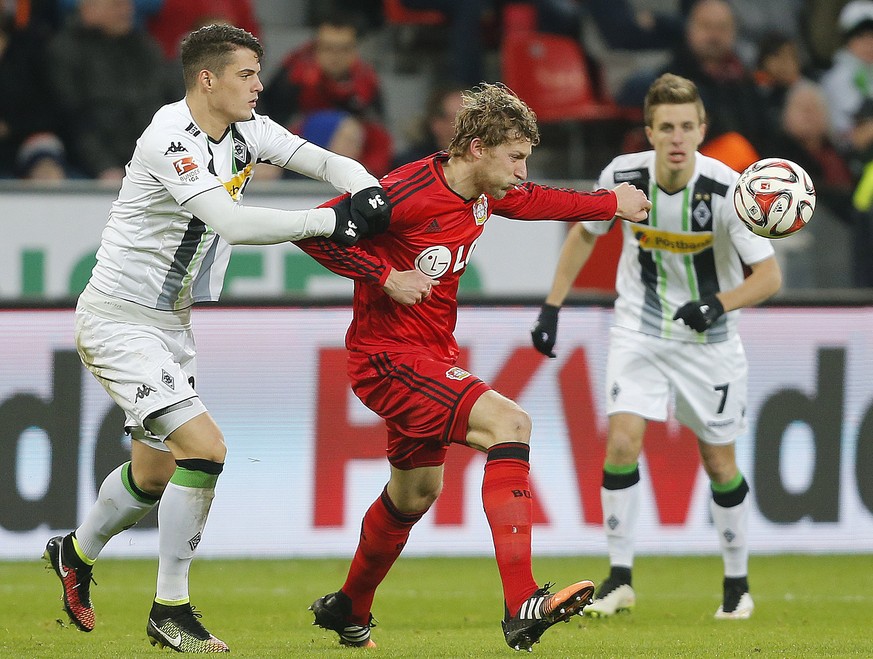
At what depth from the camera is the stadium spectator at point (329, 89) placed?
11.3 m

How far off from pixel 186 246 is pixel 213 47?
2.46 ft

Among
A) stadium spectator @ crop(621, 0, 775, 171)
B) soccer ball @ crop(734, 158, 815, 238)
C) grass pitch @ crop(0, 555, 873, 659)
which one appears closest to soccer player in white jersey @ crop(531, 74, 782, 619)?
grass pitch @ crop(0, 555, 873, 659)

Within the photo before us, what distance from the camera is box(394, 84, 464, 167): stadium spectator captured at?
1123 cm

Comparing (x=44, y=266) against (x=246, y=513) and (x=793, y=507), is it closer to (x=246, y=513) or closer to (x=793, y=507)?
(x=246, y=513)

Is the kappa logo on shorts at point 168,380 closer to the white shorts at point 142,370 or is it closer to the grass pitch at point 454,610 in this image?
the white shorts at point 142,370

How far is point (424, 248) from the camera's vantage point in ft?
17.7

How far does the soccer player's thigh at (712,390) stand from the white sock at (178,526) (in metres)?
2.54

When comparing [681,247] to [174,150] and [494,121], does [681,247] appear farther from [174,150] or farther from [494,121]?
[174,150]

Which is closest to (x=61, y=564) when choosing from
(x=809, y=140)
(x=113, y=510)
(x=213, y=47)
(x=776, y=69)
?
(x=113, y=510)

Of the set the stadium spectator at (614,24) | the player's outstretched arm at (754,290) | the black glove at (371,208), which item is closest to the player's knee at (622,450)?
the player's outstretched arm at (754,290)

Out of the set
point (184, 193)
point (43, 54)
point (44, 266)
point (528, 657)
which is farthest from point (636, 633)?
point (43, 54)

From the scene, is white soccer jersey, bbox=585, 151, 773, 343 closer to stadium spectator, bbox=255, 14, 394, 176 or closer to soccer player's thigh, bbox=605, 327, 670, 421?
soccer player's thigh, bbox=605, 327, 670, 421

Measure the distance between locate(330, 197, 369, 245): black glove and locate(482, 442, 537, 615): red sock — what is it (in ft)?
2.91

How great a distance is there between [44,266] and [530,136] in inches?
216
